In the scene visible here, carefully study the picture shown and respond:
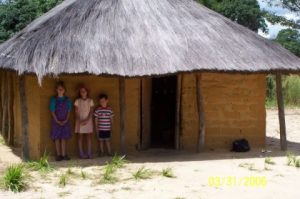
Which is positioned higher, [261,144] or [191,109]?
[191,109]

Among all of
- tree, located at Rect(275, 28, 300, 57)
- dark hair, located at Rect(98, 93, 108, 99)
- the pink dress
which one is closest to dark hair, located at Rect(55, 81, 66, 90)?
the pink dress

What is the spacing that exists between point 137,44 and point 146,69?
0.78 metres

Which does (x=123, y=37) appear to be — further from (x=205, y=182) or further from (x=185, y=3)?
(x=205, y=182)

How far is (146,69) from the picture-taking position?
31.5 feet

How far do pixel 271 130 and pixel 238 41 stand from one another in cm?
545

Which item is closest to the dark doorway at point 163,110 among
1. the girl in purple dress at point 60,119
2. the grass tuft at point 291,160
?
the girl in purple dress at point 60,119

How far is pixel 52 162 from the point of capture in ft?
31.9

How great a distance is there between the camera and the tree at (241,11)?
28375 mm

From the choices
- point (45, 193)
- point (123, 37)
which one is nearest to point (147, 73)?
point (123, 37)

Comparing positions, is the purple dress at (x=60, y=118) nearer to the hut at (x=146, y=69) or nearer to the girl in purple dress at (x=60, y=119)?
the girl in purple dress at (x=60, y=119)

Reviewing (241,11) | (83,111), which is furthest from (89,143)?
(241,11)

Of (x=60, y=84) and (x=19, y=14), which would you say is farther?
(x=19, y=14)

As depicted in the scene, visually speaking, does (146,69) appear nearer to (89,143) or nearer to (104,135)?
(104,135)

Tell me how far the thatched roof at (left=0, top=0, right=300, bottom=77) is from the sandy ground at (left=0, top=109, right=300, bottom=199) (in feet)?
5.39
